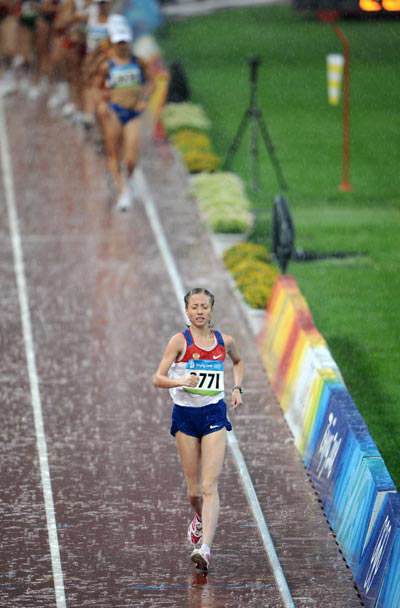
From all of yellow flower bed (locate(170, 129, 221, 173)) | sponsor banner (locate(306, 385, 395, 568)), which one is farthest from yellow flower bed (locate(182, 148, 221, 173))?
sponsor banner (locate(306, 385, 395, 568))

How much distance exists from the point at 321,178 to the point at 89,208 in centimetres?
406

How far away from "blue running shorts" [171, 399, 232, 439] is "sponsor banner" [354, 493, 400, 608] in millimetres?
1278

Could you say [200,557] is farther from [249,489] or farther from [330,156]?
[330,156]

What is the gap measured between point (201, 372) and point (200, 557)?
1.23 meters

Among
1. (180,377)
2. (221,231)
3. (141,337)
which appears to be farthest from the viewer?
(221,231)

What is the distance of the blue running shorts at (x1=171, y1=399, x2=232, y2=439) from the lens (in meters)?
9.59

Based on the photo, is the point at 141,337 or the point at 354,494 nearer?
the point at 354,494

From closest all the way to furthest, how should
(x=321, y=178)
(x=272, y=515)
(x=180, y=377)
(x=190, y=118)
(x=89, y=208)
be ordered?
(x=180, y=377) → (x=272, y=515) → (x=89, y=208) → (x=321, y=178) → (x=190, y=118)

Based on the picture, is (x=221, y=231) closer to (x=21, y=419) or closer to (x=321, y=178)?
(x=321, y=178)

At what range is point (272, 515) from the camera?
1071cm

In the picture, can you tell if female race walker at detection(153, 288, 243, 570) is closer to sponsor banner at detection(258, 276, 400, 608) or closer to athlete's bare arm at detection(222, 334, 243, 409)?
athlete's bare arm at detection(222, 334, 243, 409)

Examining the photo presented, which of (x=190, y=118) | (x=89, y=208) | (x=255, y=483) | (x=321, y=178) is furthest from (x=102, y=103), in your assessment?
(x=255, y=483)

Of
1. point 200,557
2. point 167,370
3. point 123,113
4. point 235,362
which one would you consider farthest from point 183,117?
point 200,557

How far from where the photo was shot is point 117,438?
12.3 meters
